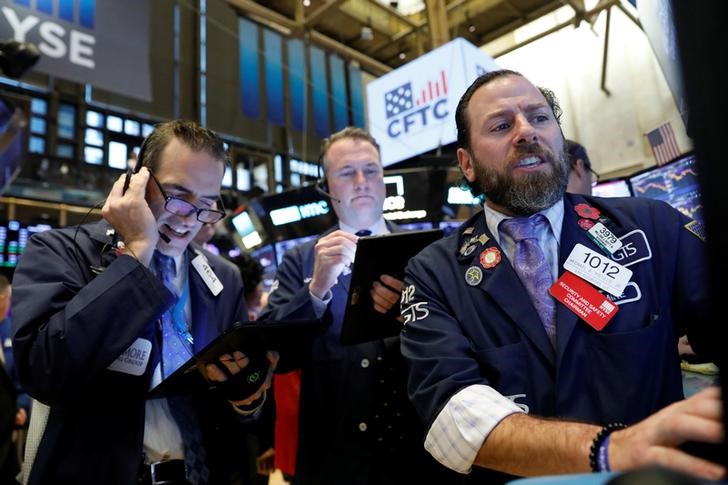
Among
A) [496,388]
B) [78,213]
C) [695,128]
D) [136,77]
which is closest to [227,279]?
[496,388]

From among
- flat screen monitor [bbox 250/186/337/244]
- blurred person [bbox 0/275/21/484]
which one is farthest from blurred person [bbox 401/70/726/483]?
blurred person [bbox 0/275/21/484]

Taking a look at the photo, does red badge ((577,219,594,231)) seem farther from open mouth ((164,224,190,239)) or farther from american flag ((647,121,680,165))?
american flag ((647,121,680,165))

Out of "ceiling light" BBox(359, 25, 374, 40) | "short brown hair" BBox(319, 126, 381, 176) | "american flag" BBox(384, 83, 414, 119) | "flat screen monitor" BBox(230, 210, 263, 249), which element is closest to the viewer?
"short brown hair" BBox(319, 126, 381, 176)

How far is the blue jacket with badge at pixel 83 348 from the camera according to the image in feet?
3.79

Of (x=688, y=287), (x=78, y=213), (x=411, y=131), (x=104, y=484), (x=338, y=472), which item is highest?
(x=78, y=213)

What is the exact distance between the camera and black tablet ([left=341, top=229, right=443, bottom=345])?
4.50ft

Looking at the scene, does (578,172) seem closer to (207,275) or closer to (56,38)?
(207,275)

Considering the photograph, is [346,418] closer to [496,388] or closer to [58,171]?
→ [496,388]

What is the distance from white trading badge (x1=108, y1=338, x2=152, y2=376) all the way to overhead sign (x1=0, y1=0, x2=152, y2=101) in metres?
2.05

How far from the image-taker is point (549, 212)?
4.12 ft

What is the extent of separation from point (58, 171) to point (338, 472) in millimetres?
9072

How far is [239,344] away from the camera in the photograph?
4.26ft

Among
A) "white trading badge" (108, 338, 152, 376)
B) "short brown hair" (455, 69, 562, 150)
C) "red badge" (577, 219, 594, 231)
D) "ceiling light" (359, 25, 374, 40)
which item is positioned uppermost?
"ceiling light" (359, 25, 374, 40)

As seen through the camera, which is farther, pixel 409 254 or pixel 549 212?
pixel 409 254
